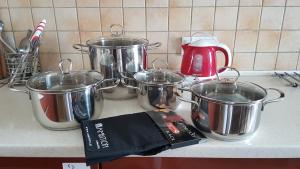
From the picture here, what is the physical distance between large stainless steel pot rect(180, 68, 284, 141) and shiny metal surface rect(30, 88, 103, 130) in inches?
11.6

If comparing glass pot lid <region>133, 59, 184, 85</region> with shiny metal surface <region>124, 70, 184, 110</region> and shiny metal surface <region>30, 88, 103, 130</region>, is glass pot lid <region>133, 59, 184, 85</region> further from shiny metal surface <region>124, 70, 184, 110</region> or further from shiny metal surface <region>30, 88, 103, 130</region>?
shiny metal surface <region>30, 88, 103, 130</region>

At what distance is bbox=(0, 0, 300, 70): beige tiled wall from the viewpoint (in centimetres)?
107

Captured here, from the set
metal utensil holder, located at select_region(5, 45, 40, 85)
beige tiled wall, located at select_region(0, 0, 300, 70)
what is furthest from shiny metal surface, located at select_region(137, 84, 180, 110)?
metal utensil holder, located at select_region(5, 45, 40, 85)

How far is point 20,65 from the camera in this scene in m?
1.00

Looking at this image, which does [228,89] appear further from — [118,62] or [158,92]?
[118,62]

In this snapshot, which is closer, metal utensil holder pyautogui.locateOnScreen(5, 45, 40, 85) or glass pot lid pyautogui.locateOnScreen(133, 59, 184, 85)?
glass pot lid pyautogui.locateOnScreen(133, 59, 184, 85)

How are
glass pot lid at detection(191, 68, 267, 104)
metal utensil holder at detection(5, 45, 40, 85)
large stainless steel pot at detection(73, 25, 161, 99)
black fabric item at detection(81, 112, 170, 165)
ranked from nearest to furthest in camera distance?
1. black fabric item at detection(81, 112, 170, 165)
2. glass pot lid at detection(191, 68, 267, 104)
3. large stainless steel pot at detection(73, 25, 161, 99)
4. metal utensil holder at detection(5, 45, 40, 85)

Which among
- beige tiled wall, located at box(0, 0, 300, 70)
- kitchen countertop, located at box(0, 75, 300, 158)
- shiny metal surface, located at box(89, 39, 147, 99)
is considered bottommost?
kitchen countertop, located at box(0, 75, 300, 158)

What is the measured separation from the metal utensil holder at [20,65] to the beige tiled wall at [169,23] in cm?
12

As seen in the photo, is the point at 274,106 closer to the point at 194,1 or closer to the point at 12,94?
the point at 194,1

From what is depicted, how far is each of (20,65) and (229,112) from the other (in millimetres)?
825

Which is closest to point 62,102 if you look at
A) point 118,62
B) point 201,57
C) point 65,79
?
point 65,79

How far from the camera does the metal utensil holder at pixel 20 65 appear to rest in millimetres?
1006

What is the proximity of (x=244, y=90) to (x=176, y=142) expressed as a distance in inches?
10.5
